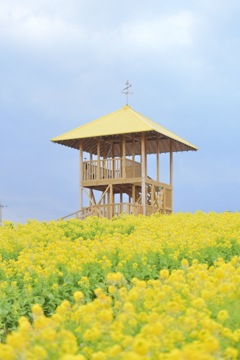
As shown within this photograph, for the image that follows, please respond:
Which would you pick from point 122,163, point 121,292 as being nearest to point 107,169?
point 122,163

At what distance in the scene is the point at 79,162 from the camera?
85.9 feet

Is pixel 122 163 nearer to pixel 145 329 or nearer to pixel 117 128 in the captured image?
pixel 117 128

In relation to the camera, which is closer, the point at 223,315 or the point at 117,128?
the point at 223,315

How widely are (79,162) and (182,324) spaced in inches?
880

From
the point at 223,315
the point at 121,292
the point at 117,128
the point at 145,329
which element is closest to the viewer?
the point at 145,329

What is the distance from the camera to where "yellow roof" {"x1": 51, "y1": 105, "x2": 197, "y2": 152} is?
24.3 m

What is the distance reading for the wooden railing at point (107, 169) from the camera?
84.0 ft

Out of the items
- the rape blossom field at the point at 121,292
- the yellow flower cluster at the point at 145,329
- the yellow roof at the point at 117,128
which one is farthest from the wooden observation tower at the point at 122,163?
the yellow flower cluster at the point at 145,329

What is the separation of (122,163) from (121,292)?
20.0 m

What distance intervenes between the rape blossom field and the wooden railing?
10.7 meters

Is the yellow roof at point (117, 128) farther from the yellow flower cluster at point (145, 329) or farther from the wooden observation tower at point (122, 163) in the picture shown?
the yellow flower cluster at point (145, 329)

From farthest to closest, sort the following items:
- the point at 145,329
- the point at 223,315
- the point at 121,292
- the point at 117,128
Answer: the point at 117,128
the point at 121,292
the point at 223,315
the point at 145,329

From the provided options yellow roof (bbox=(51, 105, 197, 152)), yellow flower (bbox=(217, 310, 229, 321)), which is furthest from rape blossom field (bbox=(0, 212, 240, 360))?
yellow roof (bbox=(51, 105, 197, 152))

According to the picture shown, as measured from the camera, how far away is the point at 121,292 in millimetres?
5152
